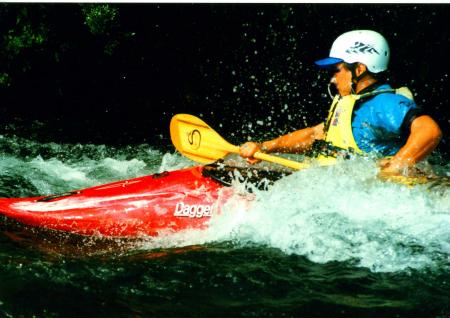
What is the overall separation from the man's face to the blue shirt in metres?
0.21

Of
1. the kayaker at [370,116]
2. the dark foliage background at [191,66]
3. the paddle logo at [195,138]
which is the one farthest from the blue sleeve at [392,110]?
the dark foliage background at [191,66]

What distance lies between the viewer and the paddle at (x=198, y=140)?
176 inches

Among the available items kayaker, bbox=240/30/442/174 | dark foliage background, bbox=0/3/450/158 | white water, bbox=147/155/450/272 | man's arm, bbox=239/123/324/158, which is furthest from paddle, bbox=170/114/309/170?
dark foliage background, bbox=0/3/450/158

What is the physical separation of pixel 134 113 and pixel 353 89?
16.3ft

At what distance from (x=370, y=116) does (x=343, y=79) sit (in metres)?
0.42

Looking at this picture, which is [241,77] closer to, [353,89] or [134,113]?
[134,113]

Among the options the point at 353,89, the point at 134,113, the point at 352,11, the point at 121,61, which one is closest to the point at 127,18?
the point at 121,61

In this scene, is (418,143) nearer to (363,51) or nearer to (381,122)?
(381,122)

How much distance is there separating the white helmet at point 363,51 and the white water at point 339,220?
728 mm

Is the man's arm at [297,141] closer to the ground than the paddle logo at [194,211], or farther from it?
farther from it

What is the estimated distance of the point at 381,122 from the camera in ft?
11.6

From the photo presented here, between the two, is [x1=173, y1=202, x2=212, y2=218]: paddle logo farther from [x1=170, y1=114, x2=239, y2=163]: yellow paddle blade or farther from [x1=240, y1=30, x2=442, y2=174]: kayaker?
[x1=170, y1=114, x2=239, y2=163]: yellow paddle blade

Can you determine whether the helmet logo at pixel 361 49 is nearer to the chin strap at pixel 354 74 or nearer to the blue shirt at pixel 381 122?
the chin strap at pixel 354 74

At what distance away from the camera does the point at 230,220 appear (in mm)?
3598
